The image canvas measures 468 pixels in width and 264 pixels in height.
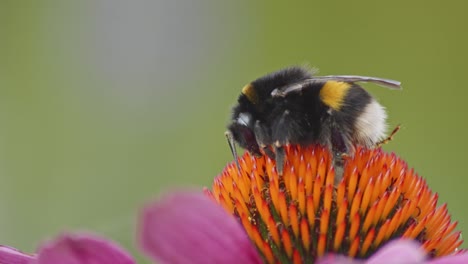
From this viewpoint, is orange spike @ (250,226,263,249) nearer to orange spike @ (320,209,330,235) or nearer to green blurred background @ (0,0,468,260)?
orange spike @ (320,209,330,235)

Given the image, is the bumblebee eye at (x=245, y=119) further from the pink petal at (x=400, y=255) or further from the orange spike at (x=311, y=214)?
the pink petal at (x=400, y=255)

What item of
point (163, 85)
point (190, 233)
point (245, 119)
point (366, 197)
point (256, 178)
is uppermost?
point (163, 85)

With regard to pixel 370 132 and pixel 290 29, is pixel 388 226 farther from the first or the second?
pixel 290 29

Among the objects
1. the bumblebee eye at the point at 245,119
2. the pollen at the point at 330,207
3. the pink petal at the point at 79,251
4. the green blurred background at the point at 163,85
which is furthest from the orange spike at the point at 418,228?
the green blurred background at the point at 163,85

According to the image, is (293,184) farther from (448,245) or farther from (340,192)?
(448,245)

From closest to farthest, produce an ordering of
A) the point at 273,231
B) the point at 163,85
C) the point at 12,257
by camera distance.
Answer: the point at 12,257 < the point at 273,231 < the point at 163,85

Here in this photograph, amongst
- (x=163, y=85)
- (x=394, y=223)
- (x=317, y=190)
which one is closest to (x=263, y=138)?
(x=317, y=190)
